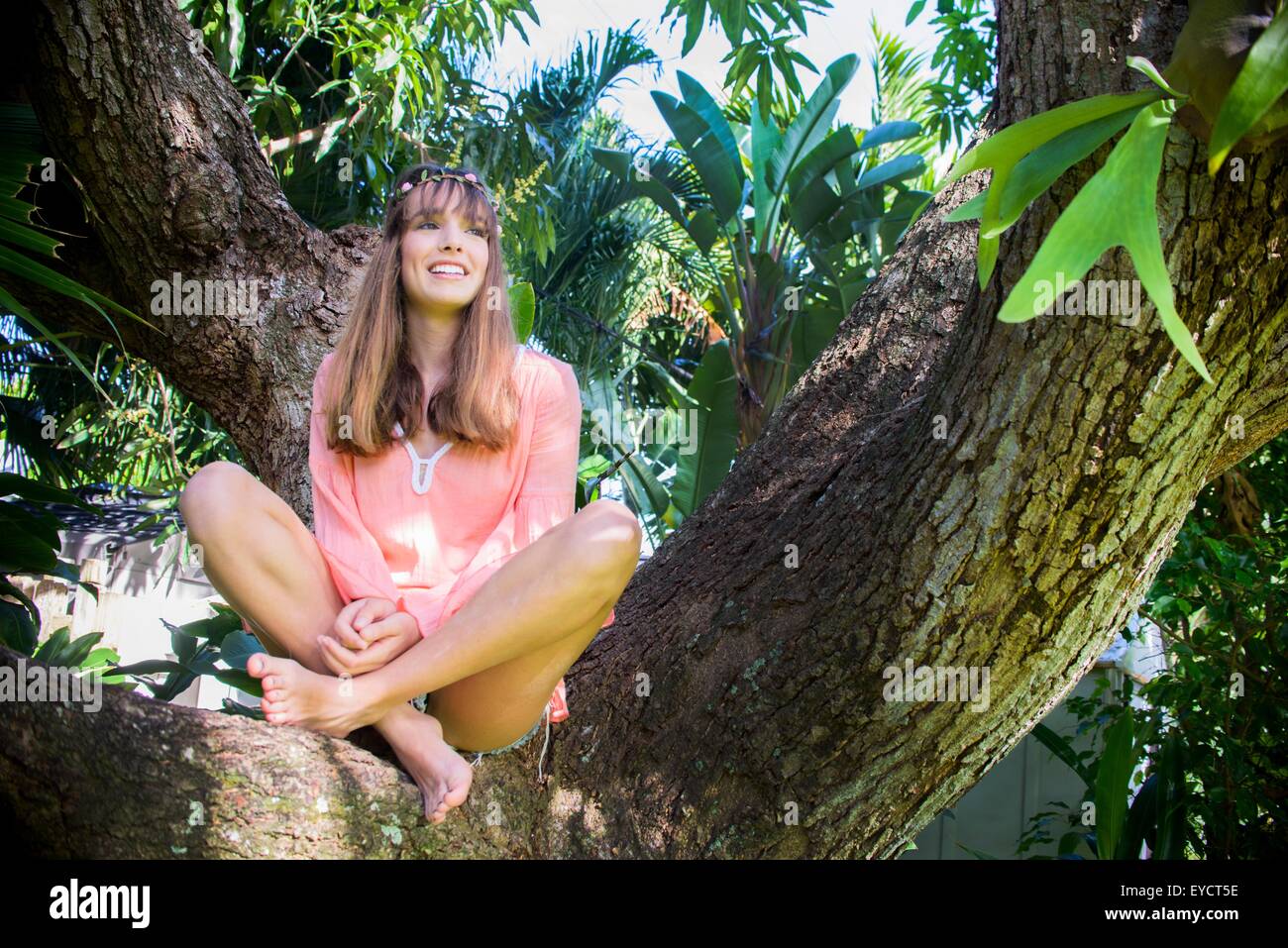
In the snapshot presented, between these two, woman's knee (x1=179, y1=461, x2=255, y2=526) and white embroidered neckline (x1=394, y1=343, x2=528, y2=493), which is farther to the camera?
white embroidered neckline (x1=394, y1=343, x2=528, y2=493)

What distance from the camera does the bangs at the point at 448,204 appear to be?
2.41 metres

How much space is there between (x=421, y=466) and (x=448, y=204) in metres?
0.57

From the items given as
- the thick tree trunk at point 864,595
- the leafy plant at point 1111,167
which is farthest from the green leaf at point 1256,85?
the thick tree trunk at point 864,595

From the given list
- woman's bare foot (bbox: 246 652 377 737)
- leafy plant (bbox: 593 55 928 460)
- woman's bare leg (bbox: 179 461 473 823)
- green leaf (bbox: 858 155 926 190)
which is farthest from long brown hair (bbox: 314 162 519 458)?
green leaf (bbox: 858 155 926 190)

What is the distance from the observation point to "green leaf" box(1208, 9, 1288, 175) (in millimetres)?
1270

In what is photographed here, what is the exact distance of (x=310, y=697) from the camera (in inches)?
73.5

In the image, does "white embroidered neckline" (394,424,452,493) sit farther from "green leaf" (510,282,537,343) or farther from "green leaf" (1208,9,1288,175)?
"green leaf" (1208,9,1288,175)

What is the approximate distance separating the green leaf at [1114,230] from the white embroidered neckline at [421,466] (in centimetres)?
127

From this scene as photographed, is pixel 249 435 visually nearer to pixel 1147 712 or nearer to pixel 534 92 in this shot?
pixel 1147 712

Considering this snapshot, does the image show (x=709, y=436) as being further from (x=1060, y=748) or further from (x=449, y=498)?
(x=449, y=498)

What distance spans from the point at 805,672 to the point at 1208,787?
2.21m

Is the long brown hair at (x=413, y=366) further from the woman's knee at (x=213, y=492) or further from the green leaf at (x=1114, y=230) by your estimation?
the green leaf at (x=1114, y=230)

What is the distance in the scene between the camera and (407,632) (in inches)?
78.9

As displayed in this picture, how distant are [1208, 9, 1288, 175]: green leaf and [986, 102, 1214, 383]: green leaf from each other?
99 millimetres
